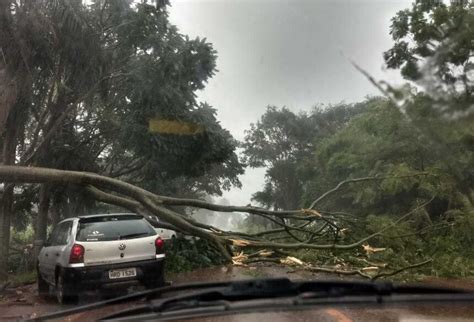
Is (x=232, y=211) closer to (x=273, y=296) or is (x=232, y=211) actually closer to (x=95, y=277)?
(x=95, y=277)

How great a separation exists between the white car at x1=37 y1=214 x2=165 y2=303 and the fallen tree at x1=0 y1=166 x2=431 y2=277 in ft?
4.98

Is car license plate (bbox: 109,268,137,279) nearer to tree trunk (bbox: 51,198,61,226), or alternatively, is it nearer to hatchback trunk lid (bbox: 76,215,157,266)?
hatchback trunk lid (bbox: 76,215,157,266)

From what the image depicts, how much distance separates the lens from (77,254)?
23.1 ft

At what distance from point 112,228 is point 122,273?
702 millimetres

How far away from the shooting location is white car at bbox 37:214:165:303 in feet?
22.9

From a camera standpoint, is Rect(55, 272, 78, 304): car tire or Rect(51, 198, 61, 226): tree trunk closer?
Rect(55, 272, 78, 304): car tire

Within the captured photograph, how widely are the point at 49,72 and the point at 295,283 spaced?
10.3 metres

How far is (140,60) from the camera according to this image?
11859mm

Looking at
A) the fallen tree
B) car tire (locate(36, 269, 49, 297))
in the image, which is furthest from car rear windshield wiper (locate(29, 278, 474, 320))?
car tire (locate(36, 269, 49, 297))

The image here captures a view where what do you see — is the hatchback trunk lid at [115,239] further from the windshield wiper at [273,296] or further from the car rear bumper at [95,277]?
the windshield wiper at [273,296]

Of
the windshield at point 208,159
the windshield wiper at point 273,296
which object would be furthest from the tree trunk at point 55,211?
the windshield wiper at point 273,296

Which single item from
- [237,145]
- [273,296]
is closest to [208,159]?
[237,145]

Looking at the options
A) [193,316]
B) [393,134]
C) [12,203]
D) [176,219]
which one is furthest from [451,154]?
[12,203]

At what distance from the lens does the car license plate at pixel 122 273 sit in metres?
6.98
